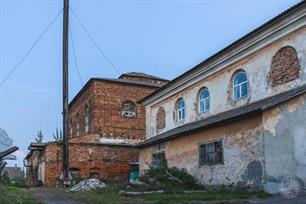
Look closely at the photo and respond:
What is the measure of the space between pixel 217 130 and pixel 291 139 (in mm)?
4939

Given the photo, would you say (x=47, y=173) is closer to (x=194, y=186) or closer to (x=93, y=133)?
(x=93, y=133)

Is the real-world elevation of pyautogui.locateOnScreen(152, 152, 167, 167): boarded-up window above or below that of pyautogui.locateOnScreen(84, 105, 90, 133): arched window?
below

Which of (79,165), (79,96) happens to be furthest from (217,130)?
(79,96)

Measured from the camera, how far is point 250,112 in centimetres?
1546

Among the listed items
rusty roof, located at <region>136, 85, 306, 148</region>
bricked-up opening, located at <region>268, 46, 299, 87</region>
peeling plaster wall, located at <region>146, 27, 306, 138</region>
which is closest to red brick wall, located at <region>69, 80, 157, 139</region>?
peeling plaster wall, located at <region>146, 27, 306, 138</region>

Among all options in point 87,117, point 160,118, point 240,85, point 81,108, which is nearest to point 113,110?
point 87,117

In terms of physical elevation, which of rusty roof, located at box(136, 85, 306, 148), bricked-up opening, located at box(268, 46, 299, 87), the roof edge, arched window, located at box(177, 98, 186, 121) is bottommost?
rusty roof, located at box(136, 85, 306, 148)

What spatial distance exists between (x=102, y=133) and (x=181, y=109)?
10.3 meters

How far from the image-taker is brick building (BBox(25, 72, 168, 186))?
28.3 meters

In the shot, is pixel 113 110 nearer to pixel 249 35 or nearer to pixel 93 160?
pixel 93 160

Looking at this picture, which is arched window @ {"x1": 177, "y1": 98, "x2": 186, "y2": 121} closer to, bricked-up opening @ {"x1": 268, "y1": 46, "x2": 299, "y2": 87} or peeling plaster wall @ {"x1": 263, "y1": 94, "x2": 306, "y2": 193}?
bricked-up opening @ {"x1": 268, "y1": 46, "x2": 299, "y2": 87}

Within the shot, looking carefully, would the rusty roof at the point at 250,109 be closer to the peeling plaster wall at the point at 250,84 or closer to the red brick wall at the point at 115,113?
the peeling plaster wall at the point at 250,84

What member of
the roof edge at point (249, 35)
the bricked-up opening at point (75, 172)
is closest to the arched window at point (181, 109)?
the roof edge at point (249, 35)

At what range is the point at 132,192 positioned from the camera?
1567 cm
